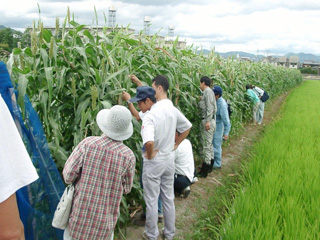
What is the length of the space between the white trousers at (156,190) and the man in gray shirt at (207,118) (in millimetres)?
1867

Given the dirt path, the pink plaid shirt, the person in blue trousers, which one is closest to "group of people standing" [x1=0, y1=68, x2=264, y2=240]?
the pink plaid shirt

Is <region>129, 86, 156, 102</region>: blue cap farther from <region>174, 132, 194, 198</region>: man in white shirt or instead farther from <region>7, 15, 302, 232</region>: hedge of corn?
<region>174, 132, 194, 198</region>: man in white shirt

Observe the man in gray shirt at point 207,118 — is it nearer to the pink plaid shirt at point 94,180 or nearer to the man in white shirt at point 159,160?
the man in white shirt at point 159,160

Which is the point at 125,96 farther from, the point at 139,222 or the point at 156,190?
the point at 139,222

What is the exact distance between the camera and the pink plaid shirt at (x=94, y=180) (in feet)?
6.36

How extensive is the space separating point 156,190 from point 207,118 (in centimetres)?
210

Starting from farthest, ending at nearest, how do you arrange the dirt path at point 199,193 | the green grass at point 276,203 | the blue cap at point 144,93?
the dirt path at point 199,193 < the blue cap at point 144,93 < the green grass at point 276,203

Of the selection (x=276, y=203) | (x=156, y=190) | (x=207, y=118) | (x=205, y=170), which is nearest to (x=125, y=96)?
(x=156, y=190)

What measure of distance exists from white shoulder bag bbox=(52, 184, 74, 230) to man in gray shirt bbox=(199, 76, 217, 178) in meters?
3.06

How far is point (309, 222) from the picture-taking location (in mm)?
2684

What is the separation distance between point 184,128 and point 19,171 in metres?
2.29

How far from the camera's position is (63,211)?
192 cm

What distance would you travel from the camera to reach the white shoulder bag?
1.92 metres

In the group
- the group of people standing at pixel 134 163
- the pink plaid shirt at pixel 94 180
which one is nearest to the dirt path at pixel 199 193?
the group of people standing at pixel 134 163
